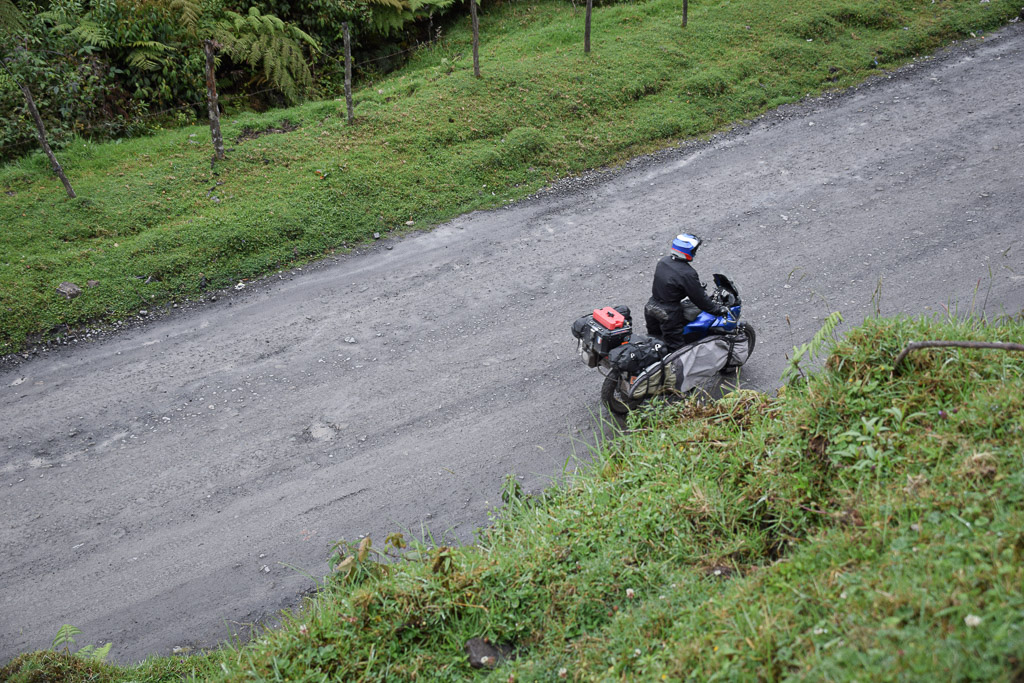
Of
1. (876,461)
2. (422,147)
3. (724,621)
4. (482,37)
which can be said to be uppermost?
(482,37)

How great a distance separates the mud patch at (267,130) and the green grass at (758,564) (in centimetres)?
993

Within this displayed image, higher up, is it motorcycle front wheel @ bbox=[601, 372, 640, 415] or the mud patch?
the mud patch

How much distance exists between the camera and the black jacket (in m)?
6.90

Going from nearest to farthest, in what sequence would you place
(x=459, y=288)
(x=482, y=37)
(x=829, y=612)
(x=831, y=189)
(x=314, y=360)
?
1. (x=829, y=612)
2. (x=314, y=360)
3. (x=459, y=288)
4. (x=831, y=189)
5. (x=482, y=37)

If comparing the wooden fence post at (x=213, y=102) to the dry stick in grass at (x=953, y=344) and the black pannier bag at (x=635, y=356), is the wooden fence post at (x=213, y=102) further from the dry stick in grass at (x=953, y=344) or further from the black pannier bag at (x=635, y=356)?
the dry stick in grass at (x=953, y=344)

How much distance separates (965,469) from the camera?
4016 millimetres

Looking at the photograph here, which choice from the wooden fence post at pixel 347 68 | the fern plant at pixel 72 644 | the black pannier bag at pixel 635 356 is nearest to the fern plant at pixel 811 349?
the black pannier bag at pixel 635 356

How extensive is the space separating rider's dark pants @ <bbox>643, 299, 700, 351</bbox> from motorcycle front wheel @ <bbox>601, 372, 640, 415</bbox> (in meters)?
0.71

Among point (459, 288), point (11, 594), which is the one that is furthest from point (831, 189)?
point (11, 594)

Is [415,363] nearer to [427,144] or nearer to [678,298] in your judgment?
[678,298]

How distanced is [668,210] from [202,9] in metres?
10.1

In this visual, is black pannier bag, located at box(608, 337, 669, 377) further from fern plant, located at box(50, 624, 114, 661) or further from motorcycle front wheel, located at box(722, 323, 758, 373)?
fern plant, located at box(50, 624, 114, 661)

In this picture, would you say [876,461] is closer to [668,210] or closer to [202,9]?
[668,210]

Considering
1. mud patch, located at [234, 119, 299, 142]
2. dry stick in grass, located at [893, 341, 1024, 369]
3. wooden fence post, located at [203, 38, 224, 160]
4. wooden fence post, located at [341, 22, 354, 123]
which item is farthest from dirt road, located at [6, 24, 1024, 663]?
mud patch, located at [234, 119, 299, 142]
